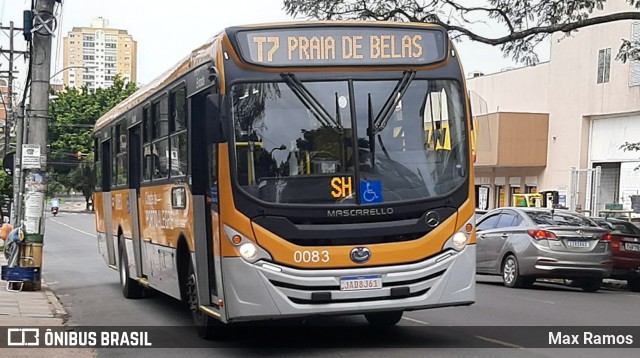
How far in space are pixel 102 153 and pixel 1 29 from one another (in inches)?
791

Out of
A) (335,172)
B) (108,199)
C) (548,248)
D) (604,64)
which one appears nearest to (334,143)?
(335,172)

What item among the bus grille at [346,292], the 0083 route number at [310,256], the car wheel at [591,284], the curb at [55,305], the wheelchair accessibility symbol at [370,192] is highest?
the wheelchair accessibility symbol at [370,192]

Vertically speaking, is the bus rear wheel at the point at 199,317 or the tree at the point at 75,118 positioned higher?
the tree at the point at 75,118

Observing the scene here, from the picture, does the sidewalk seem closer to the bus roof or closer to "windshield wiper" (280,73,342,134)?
the bus roof

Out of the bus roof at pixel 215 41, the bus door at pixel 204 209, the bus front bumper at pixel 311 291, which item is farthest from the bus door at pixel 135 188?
the bus front bumper at pixel 311 291

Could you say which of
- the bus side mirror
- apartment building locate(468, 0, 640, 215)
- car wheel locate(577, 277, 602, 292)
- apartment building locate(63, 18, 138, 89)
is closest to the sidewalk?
the bus side mirror

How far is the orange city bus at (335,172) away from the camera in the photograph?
8.35 m

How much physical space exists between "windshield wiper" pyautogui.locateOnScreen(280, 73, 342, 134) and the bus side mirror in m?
0.70

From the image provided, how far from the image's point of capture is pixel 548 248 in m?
15.7

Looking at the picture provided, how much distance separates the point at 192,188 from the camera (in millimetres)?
9727

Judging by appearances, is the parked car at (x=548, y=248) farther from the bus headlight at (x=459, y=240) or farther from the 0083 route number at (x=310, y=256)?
the 0083 route number at (x=310, y=256)

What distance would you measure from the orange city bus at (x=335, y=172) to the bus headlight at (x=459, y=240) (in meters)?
0.01

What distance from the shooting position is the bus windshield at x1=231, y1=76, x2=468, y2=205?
8.49 meters

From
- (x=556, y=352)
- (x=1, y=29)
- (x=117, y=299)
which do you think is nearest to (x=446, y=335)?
(x=556, y=352)
